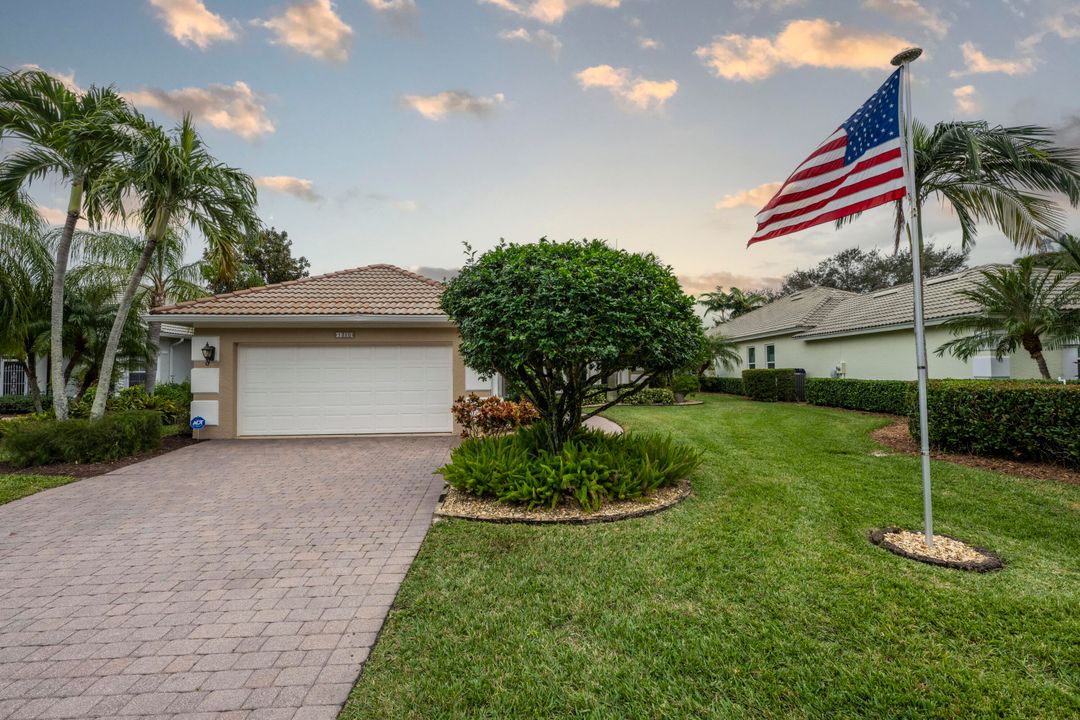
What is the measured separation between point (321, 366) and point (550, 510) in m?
7.44

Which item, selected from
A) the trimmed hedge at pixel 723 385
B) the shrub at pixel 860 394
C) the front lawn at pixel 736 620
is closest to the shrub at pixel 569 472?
the front lawn at pixel 736 620

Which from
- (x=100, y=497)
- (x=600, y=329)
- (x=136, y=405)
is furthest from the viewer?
(x=136, y=405)

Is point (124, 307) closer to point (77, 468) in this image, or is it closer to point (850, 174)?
point (77, 468)

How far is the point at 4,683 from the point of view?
7.70ft

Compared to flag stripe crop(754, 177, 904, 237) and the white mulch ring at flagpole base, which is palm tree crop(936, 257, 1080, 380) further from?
the white mulch ring at flagpole base

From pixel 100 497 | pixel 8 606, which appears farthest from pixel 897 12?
pixel 100 497

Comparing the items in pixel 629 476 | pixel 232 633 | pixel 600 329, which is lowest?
pixel 232 633

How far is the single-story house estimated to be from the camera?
32.4 ft

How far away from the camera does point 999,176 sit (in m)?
7.96

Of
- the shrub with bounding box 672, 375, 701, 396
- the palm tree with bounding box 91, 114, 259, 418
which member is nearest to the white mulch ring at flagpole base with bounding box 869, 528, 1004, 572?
the palm tree with bounding box 91, 114, 259, 418

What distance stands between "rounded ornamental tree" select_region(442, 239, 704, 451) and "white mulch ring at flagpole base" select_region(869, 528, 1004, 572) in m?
2.50

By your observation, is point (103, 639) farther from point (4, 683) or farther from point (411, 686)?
point (411, 686)

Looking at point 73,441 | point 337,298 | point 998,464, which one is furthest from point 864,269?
point 73,441

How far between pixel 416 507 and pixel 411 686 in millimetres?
3057
